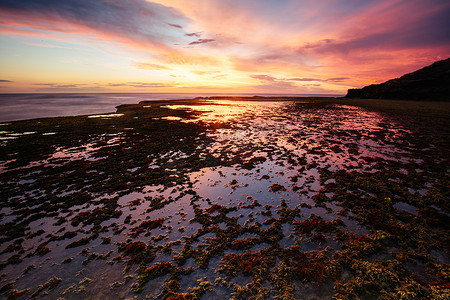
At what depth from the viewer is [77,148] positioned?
17.7m

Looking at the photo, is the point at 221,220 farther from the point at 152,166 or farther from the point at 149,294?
the point at 152,166

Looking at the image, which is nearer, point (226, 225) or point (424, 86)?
point (226, 225)

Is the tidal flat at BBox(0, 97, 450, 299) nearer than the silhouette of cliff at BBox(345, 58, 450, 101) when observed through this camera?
Yes

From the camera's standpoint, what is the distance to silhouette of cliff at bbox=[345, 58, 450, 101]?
62.2 metres

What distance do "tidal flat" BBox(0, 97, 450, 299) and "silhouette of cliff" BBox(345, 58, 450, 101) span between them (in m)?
76.5

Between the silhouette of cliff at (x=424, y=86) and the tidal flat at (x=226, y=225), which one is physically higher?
the silhouette of cliff at (x=424, y=86)

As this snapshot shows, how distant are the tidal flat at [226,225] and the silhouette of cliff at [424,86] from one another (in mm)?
76534

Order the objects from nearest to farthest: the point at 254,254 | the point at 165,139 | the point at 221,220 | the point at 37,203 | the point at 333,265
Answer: the point at 333,265 < the point at 254,254 < the point at 221,220 < the point at 37,203 < the point at 165,139

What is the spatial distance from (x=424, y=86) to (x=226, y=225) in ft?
330

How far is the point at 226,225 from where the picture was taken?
758 centimetres

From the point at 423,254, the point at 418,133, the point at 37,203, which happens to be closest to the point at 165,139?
the point at 37,203

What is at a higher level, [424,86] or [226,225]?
[424,86]

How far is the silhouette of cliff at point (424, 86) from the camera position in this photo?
62.2 m

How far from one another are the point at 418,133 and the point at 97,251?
32704 mm
